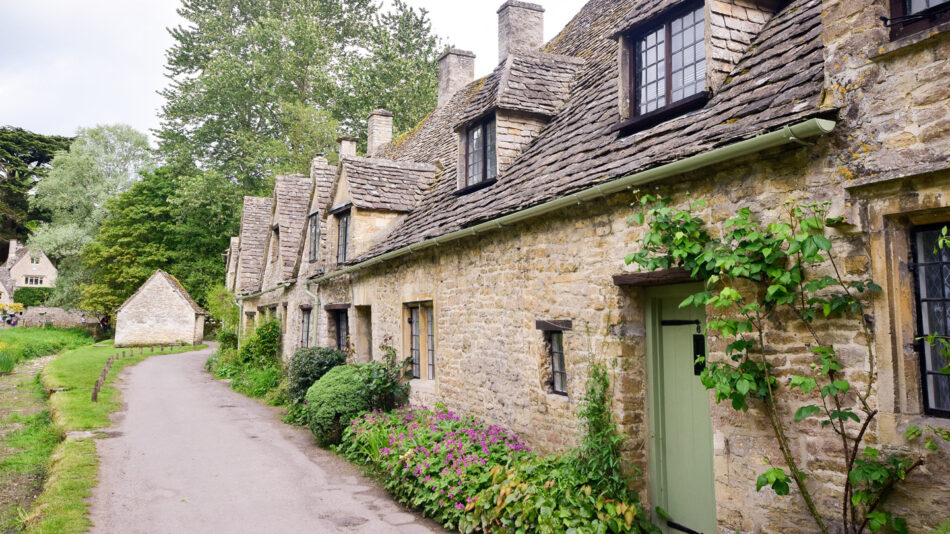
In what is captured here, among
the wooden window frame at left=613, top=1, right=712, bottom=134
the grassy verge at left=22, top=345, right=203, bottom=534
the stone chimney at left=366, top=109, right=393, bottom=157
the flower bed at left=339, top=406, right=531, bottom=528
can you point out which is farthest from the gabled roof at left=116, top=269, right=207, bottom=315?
the wooden window frame at left=613, top=1, right=712, bottom=134

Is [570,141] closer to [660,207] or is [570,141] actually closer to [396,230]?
[660,207]

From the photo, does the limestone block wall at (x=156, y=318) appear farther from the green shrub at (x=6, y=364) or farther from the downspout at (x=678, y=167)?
the downspout at (x=678, y=167)

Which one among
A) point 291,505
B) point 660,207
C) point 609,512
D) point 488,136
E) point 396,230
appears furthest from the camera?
point 396,230

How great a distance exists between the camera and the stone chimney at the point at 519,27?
14.3 metres

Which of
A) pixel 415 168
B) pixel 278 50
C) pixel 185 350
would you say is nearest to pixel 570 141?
pixel 415 168

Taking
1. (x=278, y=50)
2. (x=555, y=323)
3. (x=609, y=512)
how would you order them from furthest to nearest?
(x=278, y=50), (x=555, y=323), (x=609, y=512)

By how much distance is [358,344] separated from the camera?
48.2 feet

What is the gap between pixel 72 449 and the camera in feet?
37.6

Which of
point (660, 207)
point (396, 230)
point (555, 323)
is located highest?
point (396, 230)

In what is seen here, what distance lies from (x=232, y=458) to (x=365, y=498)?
12.2ft

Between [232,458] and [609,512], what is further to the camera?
[232,458]

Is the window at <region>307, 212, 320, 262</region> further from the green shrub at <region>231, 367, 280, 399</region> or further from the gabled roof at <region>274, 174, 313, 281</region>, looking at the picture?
the green shrub at <region>231, 367, 280, 399</region>

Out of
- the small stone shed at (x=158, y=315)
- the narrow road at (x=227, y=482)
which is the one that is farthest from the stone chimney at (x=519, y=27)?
the small stone shed at (x=158, y=315)

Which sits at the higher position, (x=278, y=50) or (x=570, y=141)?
(x=278, y=50)
